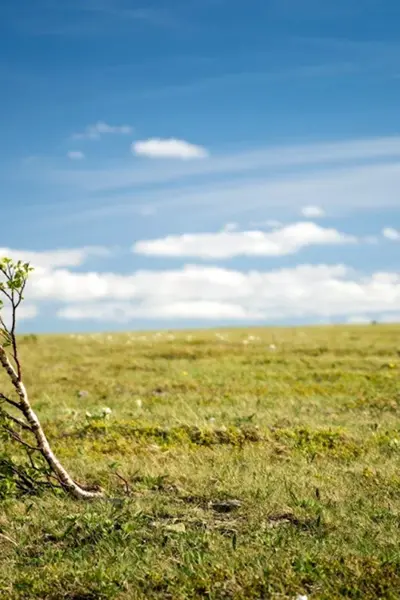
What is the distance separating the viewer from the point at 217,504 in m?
8.68

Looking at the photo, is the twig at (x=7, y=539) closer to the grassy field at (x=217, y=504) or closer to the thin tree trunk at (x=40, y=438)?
the grassy field at (x=217, y=504)

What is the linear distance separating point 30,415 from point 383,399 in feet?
38.8

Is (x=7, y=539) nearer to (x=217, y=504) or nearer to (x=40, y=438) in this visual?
(x=40, y=438)

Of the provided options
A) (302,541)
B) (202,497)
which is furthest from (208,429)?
(302,541)

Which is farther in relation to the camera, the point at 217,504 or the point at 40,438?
the point at 40,438

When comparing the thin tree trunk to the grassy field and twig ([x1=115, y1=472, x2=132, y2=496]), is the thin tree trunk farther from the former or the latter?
twig ([x1=115, y1=472, x2=132, y2=496])

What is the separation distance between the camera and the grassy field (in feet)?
21.3

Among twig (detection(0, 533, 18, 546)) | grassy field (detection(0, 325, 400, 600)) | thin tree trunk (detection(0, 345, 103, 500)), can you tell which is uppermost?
thin tree trunk (detection(0, 345, 103, 500))

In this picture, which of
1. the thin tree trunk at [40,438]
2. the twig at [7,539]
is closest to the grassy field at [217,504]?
the twig at [7,539]

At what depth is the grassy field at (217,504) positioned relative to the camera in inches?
256

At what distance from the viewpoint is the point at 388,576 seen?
6.32 metres

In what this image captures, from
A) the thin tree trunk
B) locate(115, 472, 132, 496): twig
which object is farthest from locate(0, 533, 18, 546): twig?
locate(115, 472, 132, 496): twig

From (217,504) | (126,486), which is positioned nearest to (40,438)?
(126,486)

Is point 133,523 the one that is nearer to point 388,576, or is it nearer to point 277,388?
point 388,576
